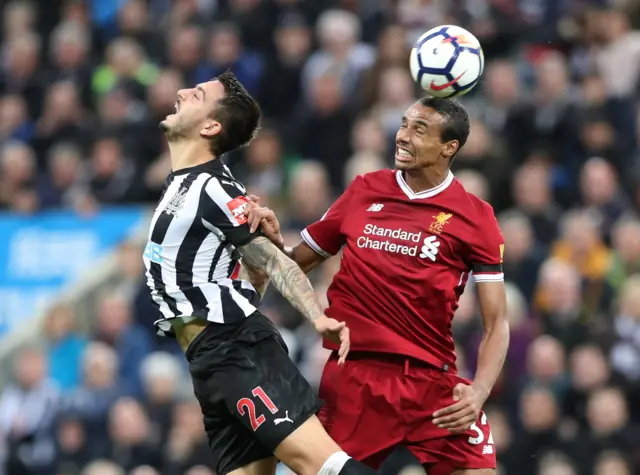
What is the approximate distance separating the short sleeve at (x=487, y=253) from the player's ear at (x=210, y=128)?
4.44 ft

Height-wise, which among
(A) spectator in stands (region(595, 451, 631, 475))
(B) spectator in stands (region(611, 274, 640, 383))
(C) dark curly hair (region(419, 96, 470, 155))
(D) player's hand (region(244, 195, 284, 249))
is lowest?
(A) spectator in stands (region(595, 451, 631, 475))

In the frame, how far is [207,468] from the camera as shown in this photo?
10211 millimetres

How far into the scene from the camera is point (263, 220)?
20.9 feet

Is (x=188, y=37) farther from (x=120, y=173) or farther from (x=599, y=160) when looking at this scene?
(x=599, y=160)

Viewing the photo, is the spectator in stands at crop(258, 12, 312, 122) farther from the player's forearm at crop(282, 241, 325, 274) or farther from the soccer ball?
the soccer ball

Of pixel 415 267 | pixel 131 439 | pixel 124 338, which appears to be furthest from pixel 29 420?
pixel 415 267

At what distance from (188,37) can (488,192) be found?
170 inches

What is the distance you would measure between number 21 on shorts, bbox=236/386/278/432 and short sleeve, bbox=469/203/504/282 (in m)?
1.20

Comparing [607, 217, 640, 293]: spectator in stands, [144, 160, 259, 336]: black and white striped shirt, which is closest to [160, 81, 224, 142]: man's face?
[144, 160, 259, 336]: black and white striped shirt

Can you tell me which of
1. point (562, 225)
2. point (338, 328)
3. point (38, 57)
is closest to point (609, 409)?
point (562, 225)

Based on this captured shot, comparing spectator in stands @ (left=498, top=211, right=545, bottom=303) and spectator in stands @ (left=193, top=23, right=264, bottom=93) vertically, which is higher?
spectator in stands @ (left=193, top=23, right=264, bottom=93)

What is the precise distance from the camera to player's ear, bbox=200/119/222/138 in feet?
21.4

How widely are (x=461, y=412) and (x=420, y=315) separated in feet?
1.67

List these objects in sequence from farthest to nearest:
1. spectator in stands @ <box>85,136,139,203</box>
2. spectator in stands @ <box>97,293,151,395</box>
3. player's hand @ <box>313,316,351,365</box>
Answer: spectator in stands @ <box>85,136,139,203</box>
spectator in stands @ <box>97,293,151,395</box>
player's hand @ <box>313,316,351,365</box>
